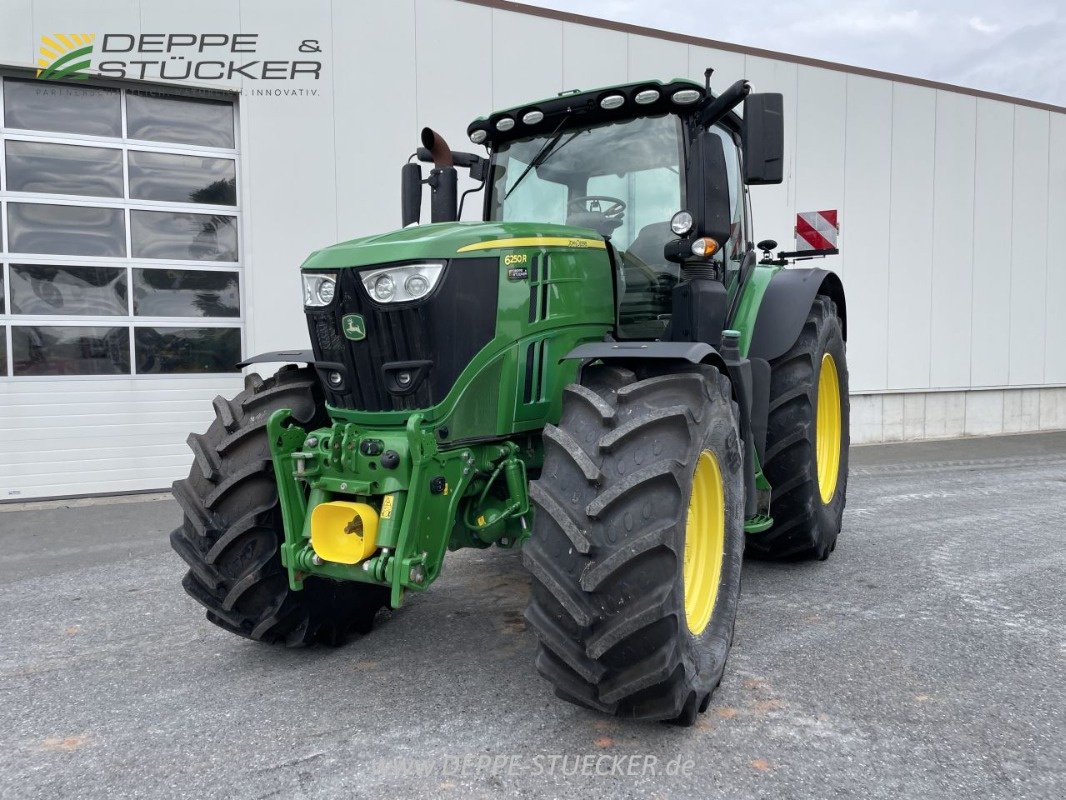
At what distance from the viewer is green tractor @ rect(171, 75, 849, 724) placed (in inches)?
100

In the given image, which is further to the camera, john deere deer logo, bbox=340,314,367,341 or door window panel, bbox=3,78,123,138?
door window panel, bbox=3,78,123,138

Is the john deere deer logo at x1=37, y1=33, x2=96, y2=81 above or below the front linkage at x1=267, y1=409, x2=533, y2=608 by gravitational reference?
above

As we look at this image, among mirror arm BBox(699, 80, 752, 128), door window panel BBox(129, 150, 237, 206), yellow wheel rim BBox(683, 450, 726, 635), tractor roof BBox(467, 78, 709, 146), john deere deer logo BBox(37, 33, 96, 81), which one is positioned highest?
john deere deer logo BBox(37, 33, 96, 81)

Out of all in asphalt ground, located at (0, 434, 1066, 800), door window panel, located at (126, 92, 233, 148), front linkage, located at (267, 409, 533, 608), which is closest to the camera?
asphalt ground, located at (0, 434, 1066, 800)

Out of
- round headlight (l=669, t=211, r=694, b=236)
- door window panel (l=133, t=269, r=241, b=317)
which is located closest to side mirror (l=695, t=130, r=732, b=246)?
round headlight (l=669, t=211, r=694, b=236)

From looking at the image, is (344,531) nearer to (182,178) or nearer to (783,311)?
(783,311)

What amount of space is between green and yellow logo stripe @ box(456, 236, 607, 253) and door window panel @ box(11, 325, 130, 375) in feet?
18.5

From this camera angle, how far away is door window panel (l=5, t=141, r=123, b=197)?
7152 mm

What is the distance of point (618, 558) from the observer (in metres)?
2.46

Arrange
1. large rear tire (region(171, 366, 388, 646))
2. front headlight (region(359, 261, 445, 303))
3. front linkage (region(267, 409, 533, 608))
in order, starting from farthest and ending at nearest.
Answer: large rear tire (region(171, 366, 388, 646)) → front headlight (region(359, 261, 445, 303)) → front linkage (region(267, 409, 533, 608))

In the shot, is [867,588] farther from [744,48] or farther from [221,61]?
[744,48]

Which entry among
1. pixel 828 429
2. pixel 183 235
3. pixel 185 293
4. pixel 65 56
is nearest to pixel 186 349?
pixel 185 293

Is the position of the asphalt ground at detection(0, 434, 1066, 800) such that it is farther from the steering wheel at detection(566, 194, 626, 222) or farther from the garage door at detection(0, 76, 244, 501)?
the garage door at detection(0, 76, 244, 501)

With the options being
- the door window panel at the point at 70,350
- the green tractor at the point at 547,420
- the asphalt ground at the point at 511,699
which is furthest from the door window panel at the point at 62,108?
the green tractor at the point at 547,420
